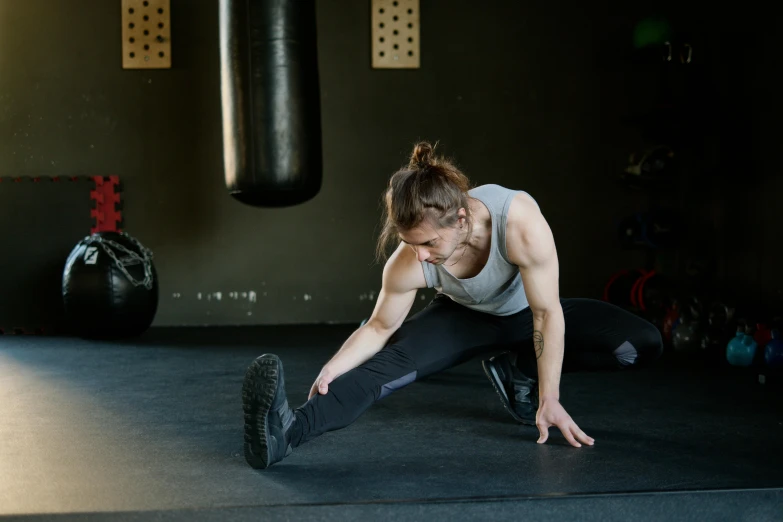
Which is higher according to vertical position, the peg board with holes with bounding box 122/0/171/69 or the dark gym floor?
the peg board with holes with bounding box 122/0/171/69

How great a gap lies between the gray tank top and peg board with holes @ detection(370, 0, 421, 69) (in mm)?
→ 3171

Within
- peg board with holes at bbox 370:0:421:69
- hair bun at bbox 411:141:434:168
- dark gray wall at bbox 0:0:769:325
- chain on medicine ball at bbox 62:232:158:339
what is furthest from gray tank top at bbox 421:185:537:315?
peg board with holes at bbox 370:0:421:69

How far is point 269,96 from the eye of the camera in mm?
4156

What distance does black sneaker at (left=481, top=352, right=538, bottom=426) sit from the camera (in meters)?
2.52

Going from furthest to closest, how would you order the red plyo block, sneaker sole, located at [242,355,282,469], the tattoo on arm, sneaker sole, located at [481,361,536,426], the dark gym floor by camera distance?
the red plyo block < sneaker sole, located at [481,361,536,426] < the tattoo on arm < sneaker sole, located at [242,355,282,469] < the dark gym floor

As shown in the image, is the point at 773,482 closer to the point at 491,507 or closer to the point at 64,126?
the point at 491,507

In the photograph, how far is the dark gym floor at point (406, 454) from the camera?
5.76 ft

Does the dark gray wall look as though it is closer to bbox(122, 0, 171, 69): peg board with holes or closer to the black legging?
bbox(122, 0, 171, 69): peg board with holes

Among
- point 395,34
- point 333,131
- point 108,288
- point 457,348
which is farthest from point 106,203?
point 457,348

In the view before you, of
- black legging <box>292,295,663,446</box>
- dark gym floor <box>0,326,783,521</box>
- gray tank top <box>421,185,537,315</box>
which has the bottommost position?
dark gym floor <box>0,326,783,521</box>

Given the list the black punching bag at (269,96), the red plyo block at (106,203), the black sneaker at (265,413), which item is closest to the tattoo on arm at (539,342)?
the black sneaker at (265,413)

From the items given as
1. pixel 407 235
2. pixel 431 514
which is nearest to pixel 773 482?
pixel 431 514

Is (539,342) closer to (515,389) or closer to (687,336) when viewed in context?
(515,389)

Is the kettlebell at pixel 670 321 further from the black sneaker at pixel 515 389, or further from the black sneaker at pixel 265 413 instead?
the black sneaker at pixel 265 413
